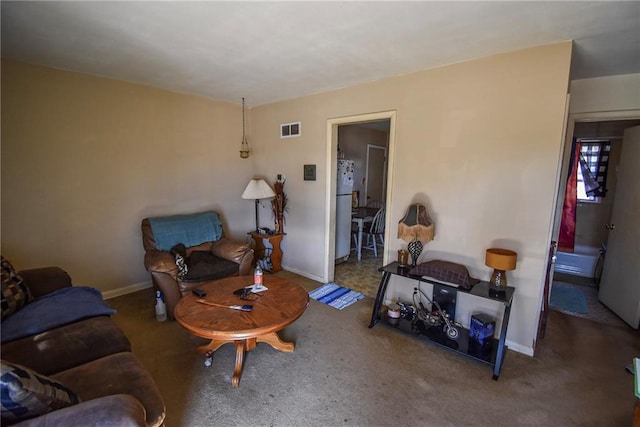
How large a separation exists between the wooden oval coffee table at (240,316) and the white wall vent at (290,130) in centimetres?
208

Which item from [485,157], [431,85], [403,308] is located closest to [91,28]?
[431,85]

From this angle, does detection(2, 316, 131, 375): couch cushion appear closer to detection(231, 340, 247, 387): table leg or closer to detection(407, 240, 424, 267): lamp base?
detection(231, 340, 247, 387): table leg

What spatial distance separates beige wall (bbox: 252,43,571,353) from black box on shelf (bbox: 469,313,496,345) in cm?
25

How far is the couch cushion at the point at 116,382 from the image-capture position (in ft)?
4.00

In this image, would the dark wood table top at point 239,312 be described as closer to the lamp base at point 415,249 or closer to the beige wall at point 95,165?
the lamp base at point 415,249

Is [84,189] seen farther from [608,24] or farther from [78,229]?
[608,24]

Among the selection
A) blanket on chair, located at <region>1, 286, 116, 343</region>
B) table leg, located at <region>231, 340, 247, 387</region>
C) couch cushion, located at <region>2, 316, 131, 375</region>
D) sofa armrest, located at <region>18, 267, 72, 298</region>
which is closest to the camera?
couch cushion, located at <region>2, 316, 131, 375</region>

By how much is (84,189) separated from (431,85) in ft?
11.7

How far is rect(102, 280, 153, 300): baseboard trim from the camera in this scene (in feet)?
10.5

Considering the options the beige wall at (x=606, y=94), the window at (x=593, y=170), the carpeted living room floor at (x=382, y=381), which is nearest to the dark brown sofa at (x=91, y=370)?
the carpeted living room floor at (x=382, y=381)

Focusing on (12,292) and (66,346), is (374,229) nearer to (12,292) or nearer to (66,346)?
(66,346)

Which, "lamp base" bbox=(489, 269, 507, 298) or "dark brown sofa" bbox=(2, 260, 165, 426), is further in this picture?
"lamp base" bbox=(489, 269, 507, 298)

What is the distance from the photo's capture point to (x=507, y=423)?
1.66 metres

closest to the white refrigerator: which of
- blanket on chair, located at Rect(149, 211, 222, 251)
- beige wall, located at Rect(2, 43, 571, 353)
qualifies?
beige wall, located at Rect(2, 43, 571, 353)
